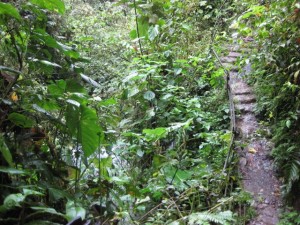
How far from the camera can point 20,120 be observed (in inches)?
61.3

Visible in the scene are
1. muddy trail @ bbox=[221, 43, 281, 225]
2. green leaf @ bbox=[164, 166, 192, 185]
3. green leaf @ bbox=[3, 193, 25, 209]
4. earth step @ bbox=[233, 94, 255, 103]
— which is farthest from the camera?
earth step @ bbox=[233, 94, 255, 103]

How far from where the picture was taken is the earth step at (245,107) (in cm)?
346

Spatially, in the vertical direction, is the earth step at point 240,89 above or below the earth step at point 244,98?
above

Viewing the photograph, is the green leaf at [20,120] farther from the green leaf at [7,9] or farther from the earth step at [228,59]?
the earth step at [228,59]

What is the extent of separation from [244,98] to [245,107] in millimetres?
192

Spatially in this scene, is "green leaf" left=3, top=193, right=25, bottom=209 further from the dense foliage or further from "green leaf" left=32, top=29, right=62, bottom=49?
the dense foliage

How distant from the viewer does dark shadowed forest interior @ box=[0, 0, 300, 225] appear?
163 cm

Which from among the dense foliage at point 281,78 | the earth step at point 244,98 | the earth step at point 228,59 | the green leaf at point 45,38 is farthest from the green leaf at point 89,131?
the earth step at point 228,59

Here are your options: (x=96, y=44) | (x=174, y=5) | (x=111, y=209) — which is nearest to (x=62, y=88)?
(x=111, y=209)

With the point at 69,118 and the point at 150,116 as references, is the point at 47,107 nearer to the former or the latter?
the point at 69,118

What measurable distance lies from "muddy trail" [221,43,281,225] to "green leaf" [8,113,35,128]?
1703mm

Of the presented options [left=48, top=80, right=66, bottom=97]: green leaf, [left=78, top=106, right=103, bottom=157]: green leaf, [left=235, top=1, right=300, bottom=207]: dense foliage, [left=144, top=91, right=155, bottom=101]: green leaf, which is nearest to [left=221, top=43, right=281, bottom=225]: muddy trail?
[left=235, top=1, right=300, bottom=207]: dense foliage

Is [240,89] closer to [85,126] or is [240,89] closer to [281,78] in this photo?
[281,78]

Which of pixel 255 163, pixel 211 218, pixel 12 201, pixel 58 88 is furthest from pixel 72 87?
pixel 255 163
